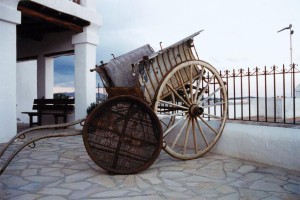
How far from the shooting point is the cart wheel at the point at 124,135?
366cm

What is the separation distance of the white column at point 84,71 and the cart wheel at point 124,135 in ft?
15.5

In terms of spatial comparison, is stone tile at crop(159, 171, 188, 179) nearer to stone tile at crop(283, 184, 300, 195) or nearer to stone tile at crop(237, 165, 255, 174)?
stone tile at crop(237, 165, 255, 174)

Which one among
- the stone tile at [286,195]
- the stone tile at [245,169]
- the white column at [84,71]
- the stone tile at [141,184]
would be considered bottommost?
the stone tile at [286,195]

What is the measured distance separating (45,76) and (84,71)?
10.3 ft

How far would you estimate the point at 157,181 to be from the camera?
3.49m

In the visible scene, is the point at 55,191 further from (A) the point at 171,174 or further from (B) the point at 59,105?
(B) the point at 59,105

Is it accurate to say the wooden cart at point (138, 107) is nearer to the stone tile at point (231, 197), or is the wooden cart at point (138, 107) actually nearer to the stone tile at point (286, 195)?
the stone tile at point (231, 197)

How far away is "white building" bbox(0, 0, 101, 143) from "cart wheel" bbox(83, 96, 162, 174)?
3450 mm

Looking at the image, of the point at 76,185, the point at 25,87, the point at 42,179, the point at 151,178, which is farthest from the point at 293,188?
the point at 25,87

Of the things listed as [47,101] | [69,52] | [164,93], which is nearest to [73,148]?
[164,93]

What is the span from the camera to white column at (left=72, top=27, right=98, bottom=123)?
823 cm

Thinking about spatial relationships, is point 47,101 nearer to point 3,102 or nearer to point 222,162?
point 3,102

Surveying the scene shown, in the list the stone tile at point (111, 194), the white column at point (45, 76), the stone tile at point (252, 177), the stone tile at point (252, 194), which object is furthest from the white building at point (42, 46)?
the stone tile at point (252, 194)

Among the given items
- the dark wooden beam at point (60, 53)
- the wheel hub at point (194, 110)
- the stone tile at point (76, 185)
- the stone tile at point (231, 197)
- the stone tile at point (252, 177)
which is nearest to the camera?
the stone tile at point (231, 197)
